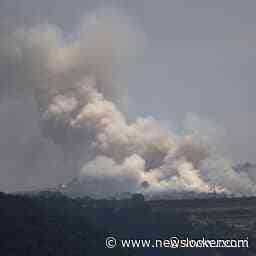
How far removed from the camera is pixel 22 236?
431ft

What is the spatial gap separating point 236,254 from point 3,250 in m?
67.3

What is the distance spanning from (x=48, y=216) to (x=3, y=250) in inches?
1163

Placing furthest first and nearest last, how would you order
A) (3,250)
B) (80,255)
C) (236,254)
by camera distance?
(236,254), (80,255), (3,250)

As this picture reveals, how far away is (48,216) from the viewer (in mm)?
152500

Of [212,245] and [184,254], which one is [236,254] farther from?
[184,254]

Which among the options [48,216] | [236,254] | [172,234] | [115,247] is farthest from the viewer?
[172,234]

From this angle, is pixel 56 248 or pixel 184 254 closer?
pixel 56 248

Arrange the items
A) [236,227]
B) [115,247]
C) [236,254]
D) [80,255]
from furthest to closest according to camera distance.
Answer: [236,227] → [236,254] → [115,247] → [80,255]

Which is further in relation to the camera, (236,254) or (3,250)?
(236,254)

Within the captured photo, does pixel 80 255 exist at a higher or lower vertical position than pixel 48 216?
lower

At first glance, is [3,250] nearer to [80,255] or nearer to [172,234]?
[80,255]

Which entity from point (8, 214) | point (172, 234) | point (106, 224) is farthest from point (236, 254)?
point (8, 214)

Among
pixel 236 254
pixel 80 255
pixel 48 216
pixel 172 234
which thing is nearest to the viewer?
pixel 80 255

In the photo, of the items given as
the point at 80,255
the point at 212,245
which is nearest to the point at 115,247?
the point at 80,255
